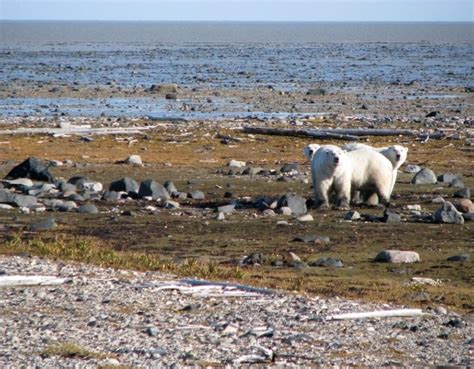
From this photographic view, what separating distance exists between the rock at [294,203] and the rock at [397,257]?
14.4 ft

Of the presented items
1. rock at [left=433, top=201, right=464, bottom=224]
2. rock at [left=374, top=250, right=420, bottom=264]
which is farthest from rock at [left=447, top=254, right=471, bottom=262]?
rock at [left=433, top=201, right=464, bottom=224]

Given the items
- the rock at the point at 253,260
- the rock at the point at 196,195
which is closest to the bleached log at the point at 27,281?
the rock at the point at 253,260

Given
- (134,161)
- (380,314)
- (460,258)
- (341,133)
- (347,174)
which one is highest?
(380,314)

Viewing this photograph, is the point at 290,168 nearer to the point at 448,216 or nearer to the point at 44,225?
the point at 448,216

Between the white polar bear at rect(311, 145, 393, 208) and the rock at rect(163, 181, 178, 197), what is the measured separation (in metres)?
2.68

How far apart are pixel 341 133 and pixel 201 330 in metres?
22.5

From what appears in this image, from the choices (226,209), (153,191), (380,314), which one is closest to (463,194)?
(226,209)

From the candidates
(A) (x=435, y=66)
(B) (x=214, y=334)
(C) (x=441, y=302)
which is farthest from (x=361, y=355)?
(A) (x=435, y=66)

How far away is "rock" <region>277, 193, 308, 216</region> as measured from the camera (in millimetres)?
20781

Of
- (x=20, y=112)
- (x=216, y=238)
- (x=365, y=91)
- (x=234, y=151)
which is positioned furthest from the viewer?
(x=365, y=91)

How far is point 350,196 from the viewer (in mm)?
22000

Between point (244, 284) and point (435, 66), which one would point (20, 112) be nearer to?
point (244, 284)

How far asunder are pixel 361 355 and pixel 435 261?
20.0ft

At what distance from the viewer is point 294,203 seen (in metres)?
20.9
